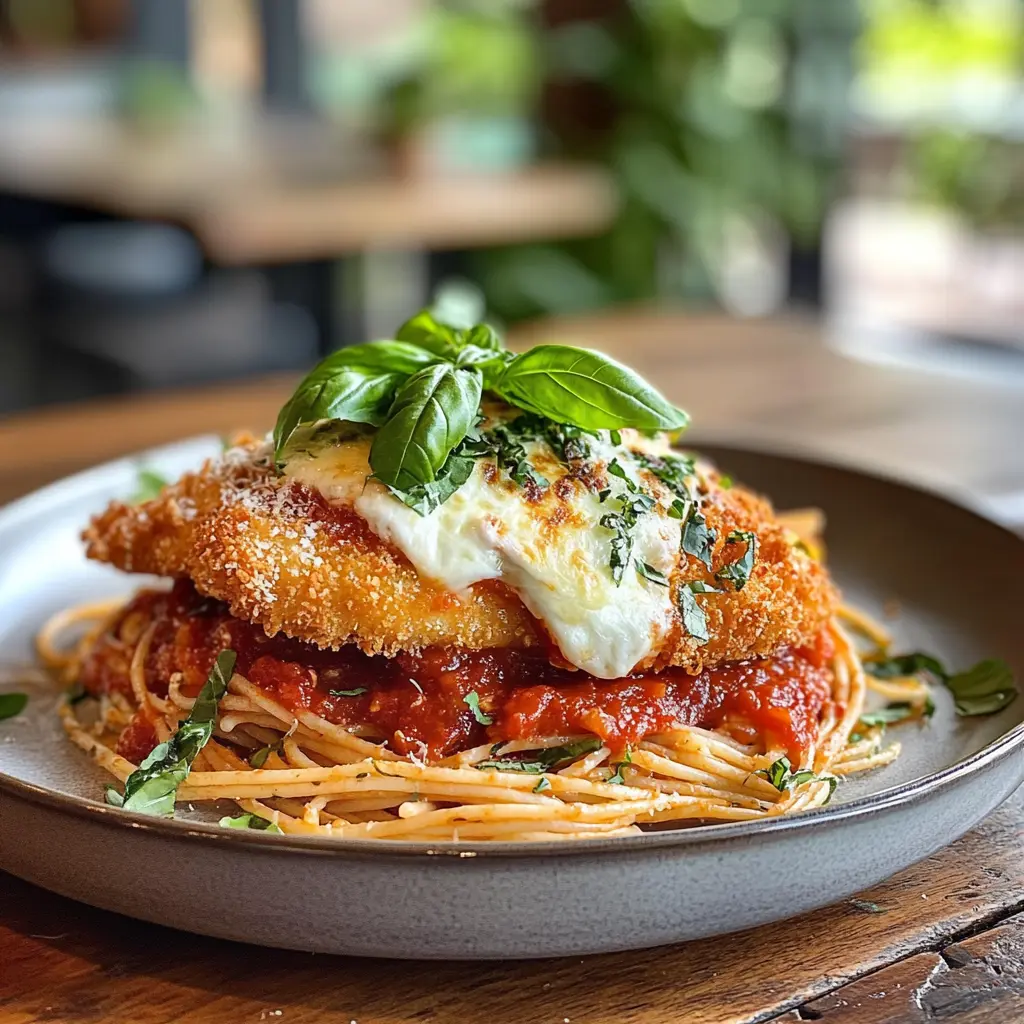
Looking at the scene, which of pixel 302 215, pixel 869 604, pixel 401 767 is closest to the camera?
pixel 401 767

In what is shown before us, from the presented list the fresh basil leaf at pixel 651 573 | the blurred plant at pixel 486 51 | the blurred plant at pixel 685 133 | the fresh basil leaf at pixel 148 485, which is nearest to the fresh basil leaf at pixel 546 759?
the fresh basil leaf at pixel 651 573

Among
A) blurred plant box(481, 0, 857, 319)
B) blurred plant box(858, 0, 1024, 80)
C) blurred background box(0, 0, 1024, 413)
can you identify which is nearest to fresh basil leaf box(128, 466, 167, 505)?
blurred background box(0, 0, 1024, 413)

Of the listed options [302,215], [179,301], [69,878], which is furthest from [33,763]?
[179,301]

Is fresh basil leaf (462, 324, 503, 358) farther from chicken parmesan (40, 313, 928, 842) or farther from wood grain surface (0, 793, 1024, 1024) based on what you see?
wood grain surface (0, 793, 1024, 1024)

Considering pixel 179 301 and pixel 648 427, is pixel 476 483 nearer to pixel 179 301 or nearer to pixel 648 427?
pixel 648 427

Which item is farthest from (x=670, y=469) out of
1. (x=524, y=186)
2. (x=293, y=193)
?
(x=524, y=186)

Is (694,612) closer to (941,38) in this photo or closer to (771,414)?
(771,414)
